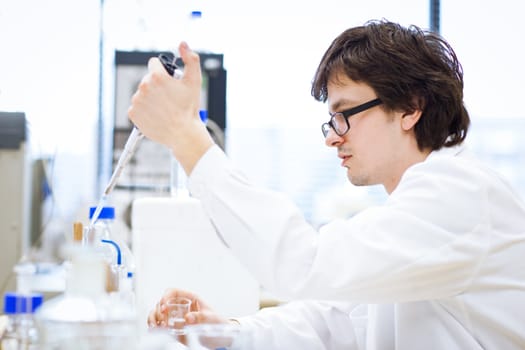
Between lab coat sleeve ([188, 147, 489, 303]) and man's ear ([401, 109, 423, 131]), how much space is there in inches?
14.3

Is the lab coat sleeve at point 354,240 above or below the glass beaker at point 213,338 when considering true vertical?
above

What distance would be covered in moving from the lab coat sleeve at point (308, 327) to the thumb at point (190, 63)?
631 mm

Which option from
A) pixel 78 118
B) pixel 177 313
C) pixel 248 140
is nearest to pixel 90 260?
pixel 177 313

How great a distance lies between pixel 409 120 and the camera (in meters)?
1.46

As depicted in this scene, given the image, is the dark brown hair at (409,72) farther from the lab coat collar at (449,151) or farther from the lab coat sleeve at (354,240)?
the lab coat sleeve at (354,240)

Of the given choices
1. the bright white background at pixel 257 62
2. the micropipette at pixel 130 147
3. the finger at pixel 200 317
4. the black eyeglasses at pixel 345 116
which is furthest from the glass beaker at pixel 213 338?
the bright white background at pixel 257 62

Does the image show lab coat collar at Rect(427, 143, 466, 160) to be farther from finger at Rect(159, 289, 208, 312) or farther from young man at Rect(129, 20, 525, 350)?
finger at Rect(159, 289, 208, 312)

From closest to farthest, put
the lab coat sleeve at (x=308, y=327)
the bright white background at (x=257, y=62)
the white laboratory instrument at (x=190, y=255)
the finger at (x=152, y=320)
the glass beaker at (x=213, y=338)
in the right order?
the glass beaker at (x=213, y=338) < the finger at (x=152, y=320) < the lab coat sleeve at (x=308, y=327) < the white laboratory instrument at (x=190, y=255) < the bright white background at (x=257, y=62)

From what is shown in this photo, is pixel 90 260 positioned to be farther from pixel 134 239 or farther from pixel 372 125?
pixel 134 239

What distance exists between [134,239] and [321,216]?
5.18ft

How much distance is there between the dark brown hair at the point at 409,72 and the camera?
1466mm

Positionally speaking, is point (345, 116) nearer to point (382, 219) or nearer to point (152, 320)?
point (382, 219)

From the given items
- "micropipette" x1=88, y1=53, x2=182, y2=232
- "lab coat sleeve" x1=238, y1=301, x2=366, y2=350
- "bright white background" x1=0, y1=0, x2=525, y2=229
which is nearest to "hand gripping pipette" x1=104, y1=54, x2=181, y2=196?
"micropipette" x1=88, y1=53, x2=182, y2=232

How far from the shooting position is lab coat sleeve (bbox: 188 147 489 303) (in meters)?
1.00
